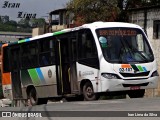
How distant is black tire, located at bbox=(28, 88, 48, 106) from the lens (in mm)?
20797

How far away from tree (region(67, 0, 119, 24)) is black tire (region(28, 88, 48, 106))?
11821 millimetres

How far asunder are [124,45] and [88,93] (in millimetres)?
2171

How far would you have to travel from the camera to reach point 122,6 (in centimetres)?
3450

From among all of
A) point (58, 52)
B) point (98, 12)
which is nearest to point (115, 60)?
point (58, 52)

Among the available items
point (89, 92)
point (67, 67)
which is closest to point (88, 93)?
point (89, 92)

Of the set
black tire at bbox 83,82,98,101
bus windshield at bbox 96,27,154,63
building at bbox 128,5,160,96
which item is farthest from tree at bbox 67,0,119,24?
black tire at bbox 83,82,98,101

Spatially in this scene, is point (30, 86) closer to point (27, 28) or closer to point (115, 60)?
point (115, 60)

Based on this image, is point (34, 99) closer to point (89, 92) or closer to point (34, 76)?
point (34, 76)

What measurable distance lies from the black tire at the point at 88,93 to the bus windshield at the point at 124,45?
137 cm

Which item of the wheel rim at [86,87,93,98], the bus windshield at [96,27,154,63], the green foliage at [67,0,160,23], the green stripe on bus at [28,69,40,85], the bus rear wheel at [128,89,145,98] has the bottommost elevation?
the bus rear wheel at [128,89,145,98]

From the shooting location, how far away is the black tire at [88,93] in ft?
55.4

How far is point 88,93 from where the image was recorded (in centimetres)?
1711

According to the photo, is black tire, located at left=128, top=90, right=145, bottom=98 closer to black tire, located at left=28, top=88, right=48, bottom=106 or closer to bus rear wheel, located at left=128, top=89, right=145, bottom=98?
bus rear wheel, located at left=128, top=89, right=145, bottom=98

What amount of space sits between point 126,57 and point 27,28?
60.8 meters
